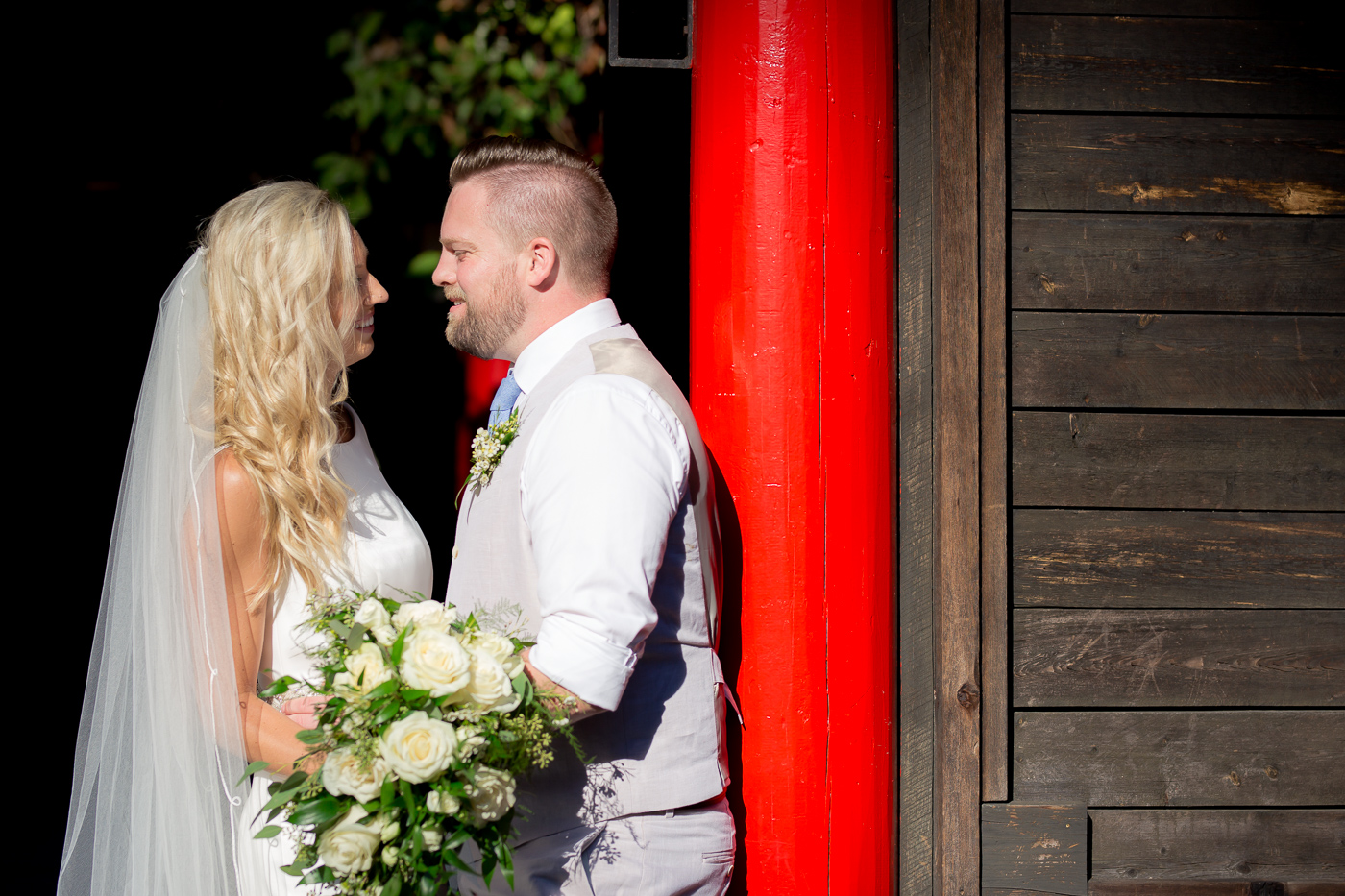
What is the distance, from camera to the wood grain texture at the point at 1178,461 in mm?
1957

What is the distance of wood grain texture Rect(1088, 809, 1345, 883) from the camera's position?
1.96 metres

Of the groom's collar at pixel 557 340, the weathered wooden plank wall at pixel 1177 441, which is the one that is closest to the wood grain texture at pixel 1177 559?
the weathered wooden plank wall at pixel 1177 441

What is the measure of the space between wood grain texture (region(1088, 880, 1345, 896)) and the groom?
915mm

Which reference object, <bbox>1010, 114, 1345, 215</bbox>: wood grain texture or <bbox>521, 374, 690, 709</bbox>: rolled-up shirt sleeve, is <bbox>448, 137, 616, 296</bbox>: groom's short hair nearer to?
<bbox>521, 374, 690, 709</bbox>: rolled-up shirt sleeve

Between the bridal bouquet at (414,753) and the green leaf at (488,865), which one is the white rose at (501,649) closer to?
the bridal bouquet at (414,753)

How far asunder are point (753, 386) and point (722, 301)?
19 centimetres

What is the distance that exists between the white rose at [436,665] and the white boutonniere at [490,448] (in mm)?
452

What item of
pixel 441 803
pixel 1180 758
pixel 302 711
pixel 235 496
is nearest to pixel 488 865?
pixel 441 803

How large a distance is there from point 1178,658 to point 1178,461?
0.42 m

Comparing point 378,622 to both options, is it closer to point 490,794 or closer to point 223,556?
point 490,794

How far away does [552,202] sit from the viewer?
1940mm

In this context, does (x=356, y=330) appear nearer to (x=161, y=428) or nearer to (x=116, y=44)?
(x=161, y=428)

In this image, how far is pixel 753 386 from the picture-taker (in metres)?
1.88

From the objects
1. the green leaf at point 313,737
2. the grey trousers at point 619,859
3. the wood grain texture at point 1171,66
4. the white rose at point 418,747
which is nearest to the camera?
the white rose at point 418,747
